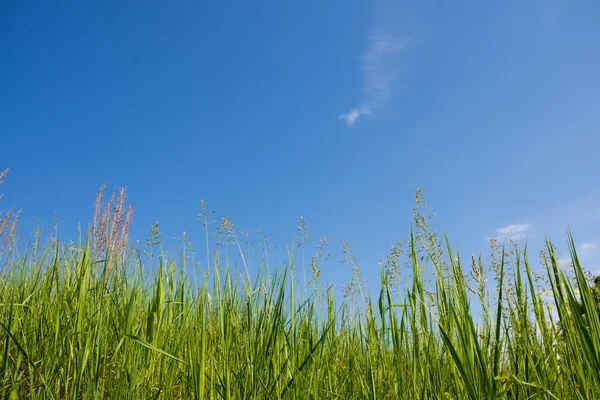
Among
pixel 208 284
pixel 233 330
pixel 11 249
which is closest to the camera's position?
pixel 233 330

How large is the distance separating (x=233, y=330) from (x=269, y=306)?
272mm

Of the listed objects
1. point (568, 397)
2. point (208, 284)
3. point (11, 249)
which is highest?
point (11, 249)

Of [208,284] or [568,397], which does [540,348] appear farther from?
[208,284]

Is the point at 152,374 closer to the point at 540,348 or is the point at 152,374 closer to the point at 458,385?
the point at 458,385

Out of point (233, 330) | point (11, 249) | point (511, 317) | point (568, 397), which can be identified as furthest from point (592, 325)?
point (11, 249)

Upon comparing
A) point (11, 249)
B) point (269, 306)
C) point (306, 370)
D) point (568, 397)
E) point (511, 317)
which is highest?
point (11, 249)

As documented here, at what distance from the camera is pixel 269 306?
7.04ft

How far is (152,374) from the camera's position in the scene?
2.18 m

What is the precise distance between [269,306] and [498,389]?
3.36 feet

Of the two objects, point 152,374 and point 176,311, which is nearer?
point 152,374

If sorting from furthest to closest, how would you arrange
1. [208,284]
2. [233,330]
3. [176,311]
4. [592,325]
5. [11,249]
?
1. [11,249]
2. [176,311]
3. [208,284]
4. [233,330]
5. [592,325]

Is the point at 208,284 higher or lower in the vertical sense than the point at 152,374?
higher

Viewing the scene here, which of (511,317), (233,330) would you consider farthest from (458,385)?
(233,330)

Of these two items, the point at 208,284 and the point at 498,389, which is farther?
the point at 208,284
